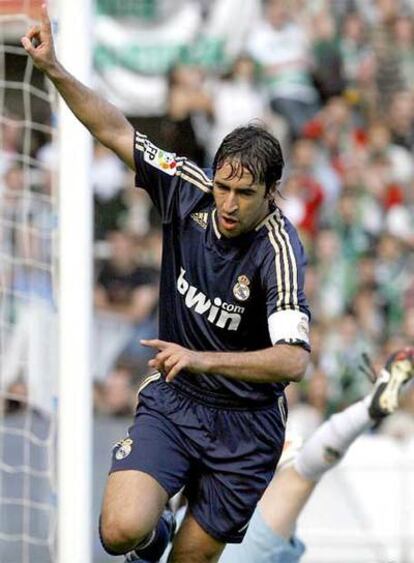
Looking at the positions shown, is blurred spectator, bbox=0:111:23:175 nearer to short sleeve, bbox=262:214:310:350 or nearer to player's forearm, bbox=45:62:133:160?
player's forearm, bbox=45:62:133:160

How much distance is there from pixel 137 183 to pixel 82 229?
2.88 feet

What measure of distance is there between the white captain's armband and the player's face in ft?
1.20

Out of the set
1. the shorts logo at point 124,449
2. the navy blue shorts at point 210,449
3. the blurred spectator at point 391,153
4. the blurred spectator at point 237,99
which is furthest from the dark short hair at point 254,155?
the blurred spectator at point 391,153

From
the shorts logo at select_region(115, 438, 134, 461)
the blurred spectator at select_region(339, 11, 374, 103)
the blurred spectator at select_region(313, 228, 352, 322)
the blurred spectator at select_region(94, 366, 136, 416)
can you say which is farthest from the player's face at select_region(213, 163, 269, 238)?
the blurred spectator at select_region(339, 11, 374, 103)

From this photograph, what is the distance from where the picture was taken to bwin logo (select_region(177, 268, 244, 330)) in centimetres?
555

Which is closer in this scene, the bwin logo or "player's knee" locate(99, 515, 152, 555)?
"player's knee" locate(99, 515, 152, 555)

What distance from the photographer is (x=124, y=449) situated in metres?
5.57

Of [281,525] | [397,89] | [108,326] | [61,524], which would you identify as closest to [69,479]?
[61,524]

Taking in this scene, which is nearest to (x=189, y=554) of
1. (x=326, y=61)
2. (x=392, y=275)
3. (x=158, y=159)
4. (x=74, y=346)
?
Result: (x=74, y=346)

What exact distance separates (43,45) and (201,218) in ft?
2.81

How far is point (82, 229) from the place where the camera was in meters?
6.58

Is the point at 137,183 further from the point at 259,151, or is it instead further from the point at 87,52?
the point at 87,52

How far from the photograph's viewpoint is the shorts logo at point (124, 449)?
555 centimetres

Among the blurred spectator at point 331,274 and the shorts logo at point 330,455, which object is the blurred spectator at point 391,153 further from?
the shorts logo at point 330,455
